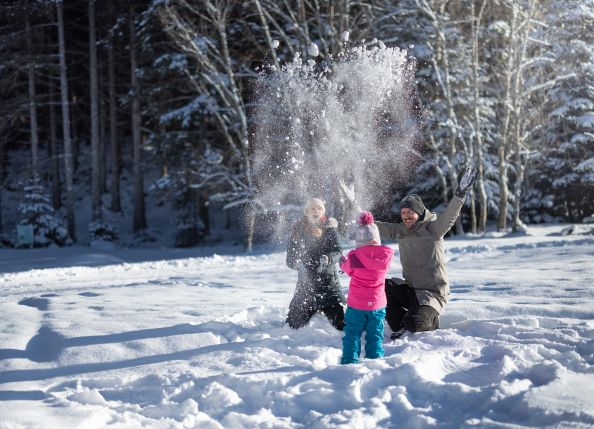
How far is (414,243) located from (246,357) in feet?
6.72

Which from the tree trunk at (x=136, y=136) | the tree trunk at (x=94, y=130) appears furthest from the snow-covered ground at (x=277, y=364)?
the tree trunk at (x=136, y=136)

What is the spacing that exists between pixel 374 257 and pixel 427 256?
3.05ft

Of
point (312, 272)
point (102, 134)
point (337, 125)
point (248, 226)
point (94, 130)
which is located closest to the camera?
point (312, 272)

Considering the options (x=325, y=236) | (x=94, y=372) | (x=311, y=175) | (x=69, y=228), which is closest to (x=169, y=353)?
(x=94, y=372)

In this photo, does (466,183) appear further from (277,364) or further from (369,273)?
(277,364)

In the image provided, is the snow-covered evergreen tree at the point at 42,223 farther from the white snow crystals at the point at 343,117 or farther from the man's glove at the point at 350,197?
the man's glove at the point at 350,197

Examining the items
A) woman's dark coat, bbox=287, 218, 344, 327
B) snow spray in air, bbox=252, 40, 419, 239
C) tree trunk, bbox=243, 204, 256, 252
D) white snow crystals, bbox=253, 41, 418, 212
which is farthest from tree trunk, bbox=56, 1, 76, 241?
woman's dark coat, bbox=287, 218, 344, 327

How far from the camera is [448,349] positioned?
15.5 ft

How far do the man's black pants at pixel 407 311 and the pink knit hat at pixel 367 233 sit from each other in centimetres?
98

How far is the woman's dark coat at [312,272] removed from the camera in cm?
559

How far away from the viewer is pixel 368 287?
4.81 m

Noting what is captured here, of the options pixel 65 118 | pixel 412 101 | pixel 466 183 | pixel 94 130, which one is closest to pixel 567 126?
pixel 412 101

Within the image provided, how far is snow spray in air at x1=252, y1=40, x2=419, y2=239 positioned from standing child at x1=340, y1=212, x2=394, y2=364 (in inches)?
373

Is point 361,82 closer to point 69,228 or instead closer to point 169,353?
point 169,353
